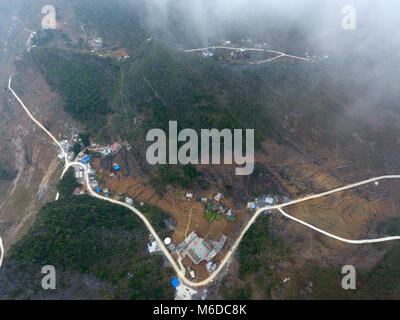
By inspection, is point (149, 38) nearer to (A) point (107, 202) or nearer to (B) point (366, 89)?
(A) point (107, 202)

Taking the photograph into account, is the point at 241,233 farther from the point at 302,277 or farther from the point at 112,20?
the point at 112,20

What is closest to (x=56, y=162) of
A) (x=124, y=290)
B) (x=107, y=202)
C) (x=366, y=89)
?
(x=107, y=202)

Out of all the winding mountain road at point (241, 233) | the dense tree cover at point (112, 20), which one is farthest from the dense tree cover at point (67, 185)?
the dense tree cover at point (112, 20)

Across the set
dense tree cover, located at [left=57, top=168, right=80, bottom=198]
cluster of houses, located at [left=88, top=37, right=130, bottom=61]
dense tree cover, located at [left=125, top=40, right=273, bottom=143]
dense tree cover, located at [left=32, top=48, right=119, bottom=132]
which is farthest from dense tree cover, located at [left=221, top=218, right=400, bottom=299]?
cluster of houses, located at [left=88, top=37, right=130, bottom=61]

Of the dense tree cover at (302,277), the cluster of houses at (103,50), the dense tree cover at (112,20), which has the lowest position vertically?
the dense tree cover at (302,277)

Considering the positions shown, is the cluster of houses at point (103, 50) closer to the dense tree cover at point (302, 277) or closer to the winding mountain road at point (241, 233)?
the winding mountain road at point (241, 233)
